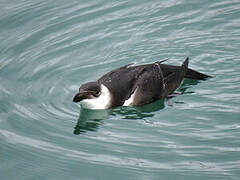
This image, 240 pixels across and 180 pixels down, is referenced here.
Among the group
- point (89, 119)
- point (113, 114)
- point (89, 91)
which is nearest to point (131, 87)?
Answer: point (113, 114)

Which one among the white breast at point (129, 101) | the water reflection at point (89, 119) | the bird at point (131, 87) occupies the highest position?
the bird at point (131, 87)

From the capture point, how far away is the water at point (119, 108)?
→ 5.89 meters

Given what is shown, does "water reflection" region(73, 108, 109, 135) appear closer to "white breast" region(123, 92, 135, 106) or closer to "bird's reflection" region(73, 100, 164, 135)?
"bird's reflection" region(73, 100, 164, 135)

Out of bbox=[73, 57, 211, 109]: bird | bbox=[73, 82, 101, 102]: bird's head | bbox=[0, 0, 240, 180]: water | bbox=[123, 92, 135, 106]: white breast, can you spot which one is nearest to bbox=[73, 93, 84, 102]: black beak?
bbox=[73, 82, 101, 102]: bird's head

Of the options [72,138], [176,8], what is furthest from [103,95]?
[176,8]

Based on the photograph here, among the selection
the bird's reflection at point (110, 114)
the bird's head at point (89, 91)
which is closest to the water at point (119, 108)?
the bird's reflection at point (110, 114)

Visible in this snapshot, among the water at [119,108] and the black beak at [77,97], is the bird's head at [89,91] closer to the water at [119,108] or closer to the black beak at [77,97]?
the black beak at [77,97]

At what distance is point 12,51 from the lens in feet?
30.8

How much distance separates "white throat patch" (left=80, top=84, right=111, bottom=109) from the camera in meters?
7.21

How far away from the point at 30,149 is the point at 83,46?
340 centimetres

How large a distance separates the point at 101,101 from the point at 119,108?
341 millimetres

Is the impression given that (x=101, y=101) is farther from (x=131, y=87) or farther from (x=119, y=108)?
(x=131, y=87)

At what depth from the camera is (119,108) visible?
7.44 meters

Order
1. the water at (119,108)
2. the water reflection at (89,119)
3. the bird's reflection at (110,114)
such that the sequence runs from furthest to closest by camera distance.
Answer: the bird's reflection at (110,114) < the water reflection at (89,119) < the water at (119,108)
